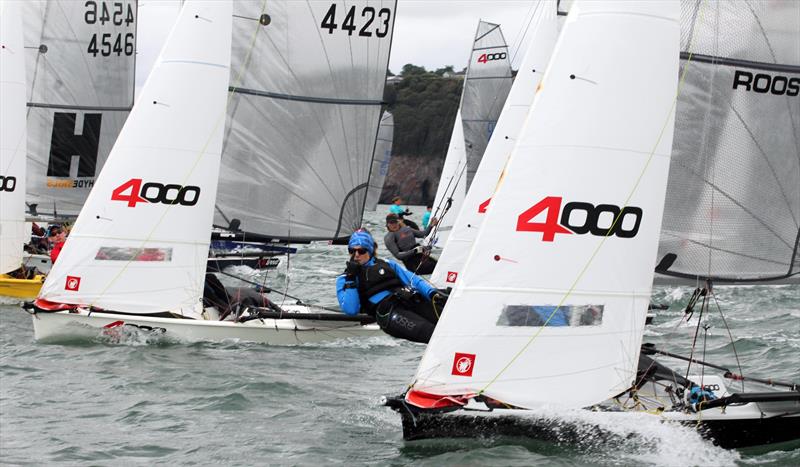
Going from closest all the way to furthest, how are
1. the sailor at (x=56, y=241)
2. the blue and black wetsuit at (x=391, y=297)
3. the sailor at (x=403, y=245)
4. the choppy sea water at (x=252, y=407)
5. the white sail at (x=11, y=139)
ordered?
the choppy sea water at (x=252, y=407)
the blue and black wetsuit at (x=391, y=297)
the sailor at (x=56, y=241)
the white sail at (x=11, y=139)
the sailor at (x=403, y=245)

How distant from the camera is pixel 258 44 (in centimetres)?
1218

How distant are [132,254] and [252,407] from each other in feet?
9.55

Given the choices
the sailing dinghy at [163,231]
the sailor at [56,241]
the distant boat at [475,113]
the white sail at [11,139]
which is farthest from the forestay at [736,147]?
the distant boat at [475,113]

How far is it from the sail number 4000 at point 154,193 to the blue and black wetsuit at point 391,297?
2567 millimetres

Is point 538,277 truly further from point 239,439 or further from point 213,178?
point 213,178

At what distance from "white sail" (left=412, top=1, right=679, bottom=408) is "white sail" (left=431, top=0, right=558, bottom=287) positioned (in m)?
5.92

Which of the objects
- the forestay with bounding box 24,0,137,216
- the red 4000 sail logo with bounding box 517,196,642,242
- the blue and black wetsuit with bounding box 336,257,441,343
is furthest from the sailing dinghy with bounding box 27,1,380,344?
the forestay with bounding box 24,0,137,216

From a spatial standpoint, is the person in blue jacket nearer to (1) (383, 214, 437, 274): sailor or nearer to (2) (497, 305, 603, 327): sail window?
(2) (497, 305, 603, 327): sail window

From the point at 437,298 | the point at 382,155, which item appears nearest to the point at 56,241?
the point at 437,298

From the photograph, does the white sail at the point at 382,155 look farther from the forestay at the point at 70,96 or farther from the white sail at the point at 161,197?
the white sail at the point at 161,197

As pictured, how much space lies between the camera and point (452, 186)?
20.9m

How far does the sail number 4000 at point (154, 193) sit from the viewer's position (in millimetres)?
10234

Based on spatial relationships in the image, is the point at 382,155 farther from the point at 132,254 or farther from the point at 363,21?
the point at 132,254

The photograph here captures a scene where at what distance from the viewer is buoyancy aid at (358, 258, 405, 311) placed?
8297mm
